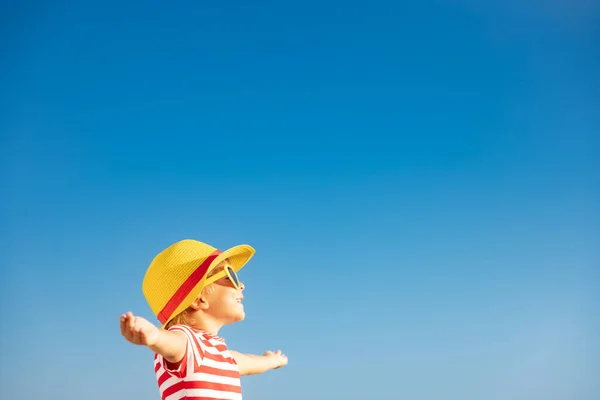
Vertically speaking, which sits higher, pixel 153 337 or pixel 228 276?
pixel 228 276

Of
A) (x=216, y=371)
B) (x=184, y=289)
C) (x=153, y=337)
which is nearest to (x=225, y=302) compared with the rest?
(x=184, y=289)

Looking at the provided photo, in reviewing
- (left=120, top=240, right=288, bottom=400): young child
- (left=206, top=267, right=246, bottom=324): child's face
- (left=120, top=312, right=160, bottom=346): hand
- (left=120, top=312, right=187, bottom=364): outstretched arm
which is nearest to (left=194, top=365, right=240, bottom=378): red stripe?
(left=120, top=240, right=288, bottom=400): young child

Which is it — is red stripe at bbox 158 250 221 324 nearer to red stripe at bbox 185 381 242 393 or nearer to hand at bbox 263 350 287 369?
red stripe at bbox 185 381 242 393

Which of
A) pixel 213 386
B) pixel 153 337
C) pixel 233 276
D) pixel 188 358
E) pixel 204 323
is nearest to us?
pixel 153 337

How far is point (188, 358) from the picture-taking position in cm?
342

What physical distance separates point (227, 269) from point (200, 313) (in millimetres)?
323

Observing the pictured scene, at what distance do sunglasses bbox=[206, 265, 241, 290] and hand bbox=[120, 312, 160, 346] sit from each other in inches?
37.0

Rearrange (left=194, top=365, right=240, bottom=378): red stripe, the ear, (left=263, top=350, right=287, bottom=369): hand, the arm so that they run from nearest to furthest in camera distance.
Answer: (left=194, top=365, right=240, bottom=378): red stripe → the ear → the arm → (left=263, top=350, right=287, bottom=369): hand

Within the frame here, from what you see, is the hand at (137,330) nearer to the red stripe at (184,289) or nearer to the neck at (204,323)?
the red stripe at (184,289)

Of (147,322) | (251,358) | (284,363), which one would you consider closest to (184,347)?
(147,322)

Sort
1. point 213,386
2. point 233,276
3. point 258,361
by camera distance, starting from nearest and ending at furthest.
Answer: point 213,386 < point 233,276 < point 258,361

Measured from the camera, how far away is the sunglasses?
383 cm

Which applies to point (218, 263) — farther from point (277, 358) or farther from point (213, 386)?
point (277, 358)

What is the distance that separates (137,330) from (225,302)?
1.17 meters
